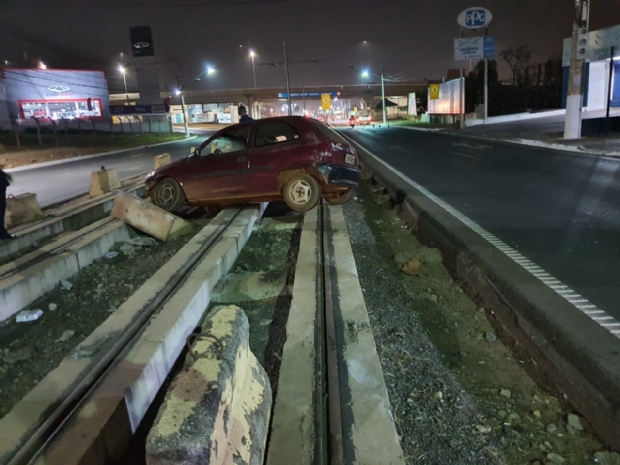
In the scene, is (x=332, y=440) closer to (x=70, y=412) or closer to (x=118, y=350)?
(x=70, y=412)

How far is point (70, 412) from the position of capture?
318 cm

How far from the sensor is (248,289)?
5.46 meters

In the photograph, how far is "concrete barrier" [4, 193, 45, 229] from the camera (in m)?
8.22

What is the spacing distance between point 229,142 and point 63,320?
4.45m

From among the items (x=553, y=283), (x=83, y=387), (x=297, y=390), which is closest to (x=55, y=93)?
(x=83, y=387)

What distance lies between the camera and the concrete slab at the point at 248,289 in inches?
213

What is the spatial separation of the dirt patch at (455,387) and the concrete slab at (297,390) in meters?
0.57

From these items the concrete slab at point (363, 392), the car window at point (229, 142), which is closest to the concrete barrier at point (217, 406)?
the concrete slab at point (363, 392)

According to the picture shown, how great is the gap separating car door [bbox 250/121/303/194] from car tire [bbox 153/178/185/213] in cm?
138

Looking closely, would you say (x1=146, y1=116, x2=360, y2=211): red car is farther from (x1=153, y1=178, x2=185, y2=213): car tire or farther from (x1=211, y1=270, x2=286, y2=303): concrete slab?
(x1=211, y1=270, x2=286, y2=303): concrete slab

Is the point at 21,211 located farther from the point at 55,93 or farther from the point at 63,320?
the point at 55,93

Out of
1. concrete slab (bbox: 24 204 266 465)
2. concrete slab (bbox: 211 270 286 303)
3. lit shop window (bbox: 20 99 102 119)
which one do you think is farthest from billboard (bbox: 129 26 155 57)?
→ concrete slab (bbox: 24 204 266 465)

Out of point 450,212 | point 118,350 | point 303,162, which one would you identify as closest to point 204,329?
point 118,350

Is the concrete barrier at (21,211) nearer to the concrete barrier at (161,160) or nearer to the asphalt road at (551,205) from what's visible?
the concrete barrier at (161,160)
